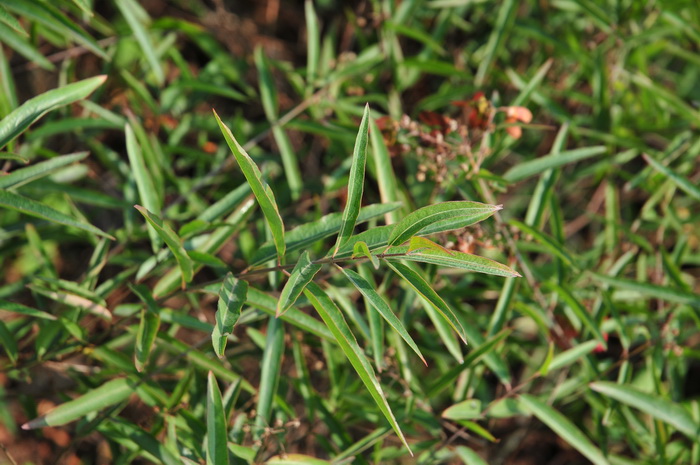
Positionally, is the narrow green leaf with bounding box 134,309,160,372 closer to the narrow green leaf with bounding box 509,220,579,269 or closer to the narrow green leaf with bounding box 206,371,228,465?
the narrow green leaf with bounding box 206,371,228,465

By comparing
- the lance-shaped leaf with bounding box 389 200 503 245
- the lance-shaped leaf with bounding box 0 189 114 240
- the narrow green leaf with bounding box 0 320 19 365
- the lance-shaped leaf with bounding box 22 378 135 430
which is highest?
the lance-shaped leaf with bounding box 389 200 503 245

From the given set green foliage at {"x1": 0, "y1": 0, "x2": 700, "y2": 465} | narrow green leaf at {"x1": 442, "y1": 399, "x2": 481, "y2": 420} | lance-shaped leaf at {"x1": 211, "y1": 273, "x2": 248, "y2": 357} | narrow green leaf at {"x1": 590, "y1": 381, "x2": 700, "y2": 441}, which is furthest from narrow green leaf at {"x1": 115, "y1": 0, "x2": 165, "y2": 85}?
narrow green leaf at {"x1": 590, "y1": 381, "x2": 700, "y2": 441}

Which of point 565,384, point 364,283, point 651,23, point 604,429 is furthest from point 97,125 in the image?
point 651,23

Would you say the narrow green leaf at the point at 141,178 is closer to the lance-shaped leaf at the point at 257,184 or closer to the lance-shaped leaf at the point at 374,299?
the lance-shaped leaf at the point at 257,184

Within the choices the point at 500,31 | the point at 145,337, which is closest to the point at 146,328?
the point at 145,337

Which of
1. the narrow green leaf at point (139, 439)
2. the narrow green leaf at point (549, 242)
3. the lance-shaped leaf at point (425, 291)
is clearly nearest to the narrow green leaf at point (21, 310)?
the narrow green leaf at point (139, 439)

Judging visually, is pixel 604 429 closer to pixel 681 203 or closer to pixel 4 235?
pixel 681 203

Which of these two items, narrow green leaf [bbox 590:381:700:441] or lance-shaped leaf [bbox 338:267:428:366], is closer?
lance-shaped leaf [bbox 338:267:428:366]
